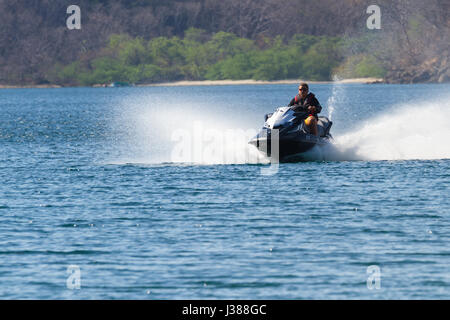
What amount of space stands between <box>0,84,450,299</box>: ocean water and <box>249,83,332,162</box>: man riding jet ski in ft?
2.66

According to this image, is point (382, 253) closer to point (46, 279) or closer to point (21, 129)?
point (46, 279)

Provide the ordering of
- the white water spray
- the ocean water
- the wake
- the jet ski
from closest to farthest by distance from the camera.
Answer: the ocean water → the jet ski → the wake → the white water spray

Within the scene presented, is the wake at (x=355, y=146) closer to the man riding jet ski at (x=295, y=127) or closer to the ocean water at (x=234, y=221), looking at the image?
the ocean water at (x=234, y=221)

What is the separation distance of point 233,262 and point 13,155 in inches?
951

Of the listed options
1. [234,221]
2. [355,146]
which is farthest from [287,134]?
[234,221]

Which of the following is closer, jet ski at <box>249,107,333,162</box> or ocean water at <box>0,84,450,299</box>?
ocean water at <box>0,84,450,299</box>

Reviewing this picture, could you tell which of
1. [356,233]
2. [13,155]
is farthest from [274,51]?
[356,233]

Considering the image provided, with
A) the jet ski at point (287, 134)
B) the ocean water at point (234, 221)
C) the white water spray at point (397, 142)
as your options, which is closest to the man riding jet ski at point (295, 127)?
the jet ski at point (287, 134)

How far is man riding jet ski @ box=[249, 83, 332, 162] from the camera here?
28297 millimetres

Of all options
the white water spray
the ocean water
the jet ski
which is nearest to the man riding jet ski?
the jet ski

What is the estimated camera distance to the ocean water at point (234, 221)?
1612 centimetres

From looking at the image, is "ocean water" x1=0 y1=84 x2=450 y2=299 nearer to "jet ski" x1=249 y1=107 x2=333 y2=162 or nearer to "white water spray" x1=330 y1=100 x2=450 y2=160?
"white water spray" x1=330 y1=100 x2=450 y2=160

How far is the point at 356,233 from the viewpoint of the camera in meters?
19.8

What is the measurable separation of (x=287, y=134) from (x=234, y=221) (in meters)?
7.46
